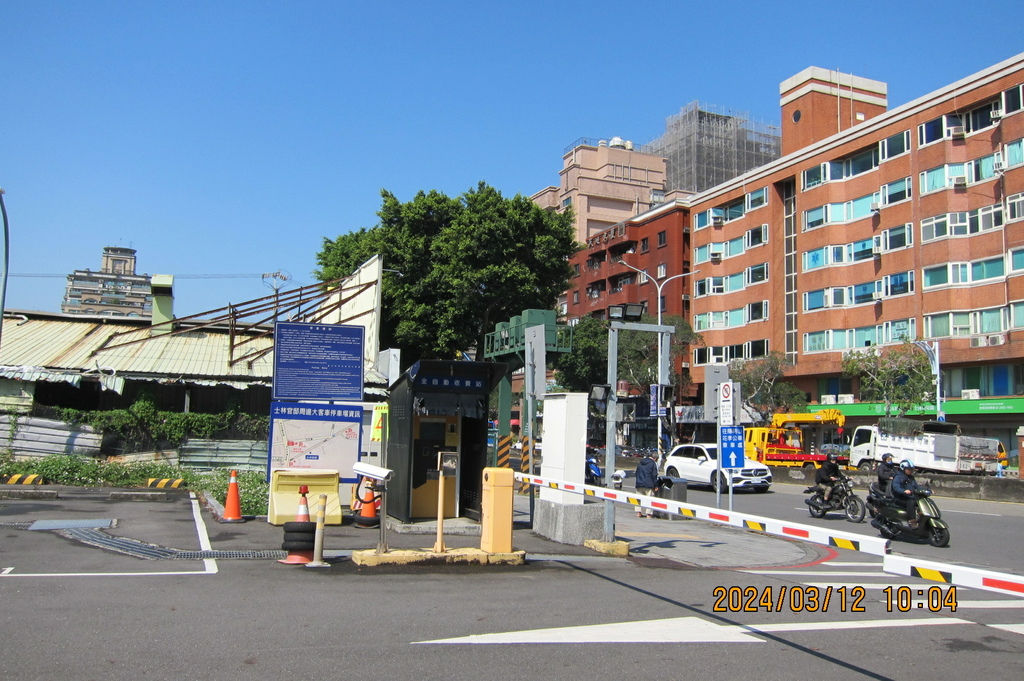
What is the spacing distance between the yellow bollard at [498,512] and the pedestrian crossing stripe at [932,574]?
531cm

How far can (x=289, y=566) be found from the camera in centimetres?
919

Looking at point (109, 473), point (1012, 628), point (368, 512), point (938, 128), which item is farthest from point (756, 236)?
point (1012, 628)

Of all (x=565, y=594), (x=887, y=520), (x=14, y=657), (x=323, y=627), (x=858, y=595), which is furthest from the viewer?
(x=887, y=520)

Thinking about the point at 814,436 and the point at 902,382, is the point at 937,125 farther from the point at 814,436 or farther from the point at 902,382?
the point at 814,436

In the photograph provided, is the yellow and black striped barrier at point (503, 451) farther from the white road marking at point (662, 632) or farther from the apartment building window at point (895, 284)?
the apartment building window at point (895, 284)

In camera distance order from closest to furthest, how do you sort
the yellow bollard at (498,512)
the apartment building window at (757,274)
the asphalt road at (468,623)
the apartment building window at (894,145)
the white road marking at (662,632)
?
the asphalt road at (468,623)
the white road marking at (662,632)
the yellow bollard at (498,512)
the apartment building window at (894,145)
the apartment building window at (757,274)

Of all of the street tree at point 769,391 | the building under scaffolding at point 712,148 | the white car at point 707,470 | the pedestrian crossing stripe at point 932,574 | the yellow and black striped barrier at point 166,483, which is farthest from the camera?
the building under scaffolding at point 712,148

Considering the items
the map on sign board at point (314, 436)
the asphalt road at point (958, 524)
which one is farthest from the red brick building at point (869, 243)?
the map on sign board at point (314, 436)

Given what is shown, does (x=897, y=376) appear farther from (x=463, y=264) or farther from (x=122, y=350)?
(x=122, y=350)

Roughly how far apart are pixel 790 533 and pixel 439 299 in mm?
32948

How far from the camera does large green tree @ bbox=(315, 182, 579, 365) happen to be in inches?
1478

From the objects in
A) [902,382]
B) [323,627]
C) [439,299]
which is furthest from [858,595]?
[902,382]

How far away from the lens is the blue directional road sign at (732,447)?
17.1 meters
